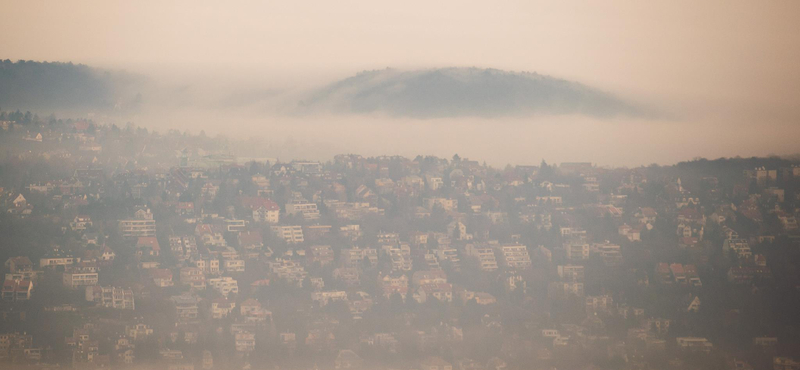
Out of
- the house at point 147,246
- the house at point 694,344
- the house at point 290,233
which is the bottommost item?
the house at point 694,344

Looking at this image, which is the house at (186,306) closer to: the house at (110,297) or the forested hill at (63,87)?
the house at (110,297)

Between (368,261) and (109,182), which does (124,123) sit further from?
(368,261)

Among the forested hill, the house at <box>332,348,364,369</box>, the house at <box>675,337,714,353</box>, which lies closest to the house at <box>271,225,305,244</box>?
the house at <box>332,348,364,369</box>

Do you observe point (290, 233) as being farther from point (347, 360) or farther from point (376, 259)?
point (347, 360)

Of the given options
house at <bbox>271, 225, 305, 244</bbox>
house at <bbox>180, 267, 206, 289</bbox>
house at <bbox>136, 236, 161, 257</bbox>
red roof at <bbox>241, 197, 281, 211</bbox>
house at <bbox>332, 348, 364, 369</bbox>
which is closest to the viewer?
house at <bbox>332, 348, 364, 369</bbox>

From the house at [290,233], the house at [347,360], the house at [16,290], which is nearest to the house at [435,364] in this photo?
the house at [347,360]

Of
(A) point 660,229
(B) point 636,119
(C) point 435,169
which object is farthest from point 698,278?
(C) point 435,169

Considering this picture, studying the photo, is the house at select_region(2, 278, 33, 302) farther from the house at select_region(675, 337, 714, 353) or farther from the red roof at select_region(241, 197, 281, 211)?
the house at select_region(675, 337, 714, 353)

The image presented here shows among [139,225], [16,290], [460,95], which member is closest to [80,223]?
[139,225]

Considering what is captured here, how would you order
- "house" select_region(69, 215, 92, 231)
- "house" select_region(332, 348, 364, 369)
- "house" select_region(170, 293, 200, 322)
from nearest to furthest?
1. "house" select_region(332, 348, 364, 369)
2. "house" select_region(170, 293, 200, 322)
3. "house" select_region(69, 215, 92, 231)

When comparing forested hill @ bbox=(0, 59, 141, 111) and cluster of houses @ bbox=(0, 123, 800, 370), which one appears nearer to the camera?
cluster of houses @ bbox=(0, 123, 800, 370)
